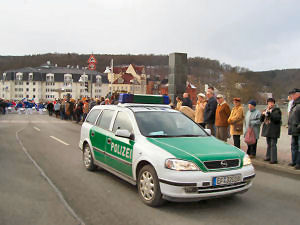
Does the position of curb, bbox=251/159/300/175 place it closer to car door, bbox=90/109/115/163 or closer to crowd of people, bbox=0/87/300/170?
crowd of people, bbox=0/87/300/170

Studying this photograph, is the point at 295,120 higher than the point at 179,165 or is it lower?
higher

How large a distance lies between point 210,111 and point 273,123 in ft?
7.66

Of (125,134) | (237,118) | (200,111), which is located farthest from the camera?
(200,111)

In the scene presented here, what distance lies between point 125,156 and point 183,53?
12.3 meters

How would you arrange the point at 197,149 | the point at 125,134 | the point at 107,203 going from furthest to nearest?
the point at 125,134 < the point at 107,203 < the point at 197,149

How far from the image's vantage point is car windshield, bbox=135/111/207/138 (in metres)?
5.94

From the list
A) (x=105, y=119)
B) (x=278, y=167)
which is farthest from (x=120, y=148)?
(x=278, y=167)

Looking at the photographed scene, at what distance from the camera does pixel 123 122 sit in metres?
6.46

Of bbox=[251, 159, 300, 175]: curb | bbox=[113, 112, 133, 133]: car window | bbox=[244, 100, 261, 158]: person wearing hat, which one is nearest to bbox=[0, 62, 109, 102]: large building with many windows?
bbox=[244, 100, 261, 158]: person wearing hat

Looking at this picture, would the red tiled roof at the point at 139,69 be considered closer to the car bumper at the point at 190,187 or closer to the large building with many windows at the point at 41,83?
the large building with many windows at the point at 41,83

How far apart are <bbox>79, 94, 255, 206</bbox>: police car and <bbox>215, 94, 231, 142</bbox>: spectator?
131 inches

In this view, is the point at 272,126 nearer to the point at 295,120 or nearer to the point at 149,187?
the point at 295,120

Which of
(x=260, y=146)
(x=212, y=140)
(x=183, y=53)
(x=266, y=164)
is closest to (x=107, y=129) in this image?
(x=212, y=140)

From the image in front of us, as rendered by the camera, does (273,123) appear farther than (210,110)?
No
